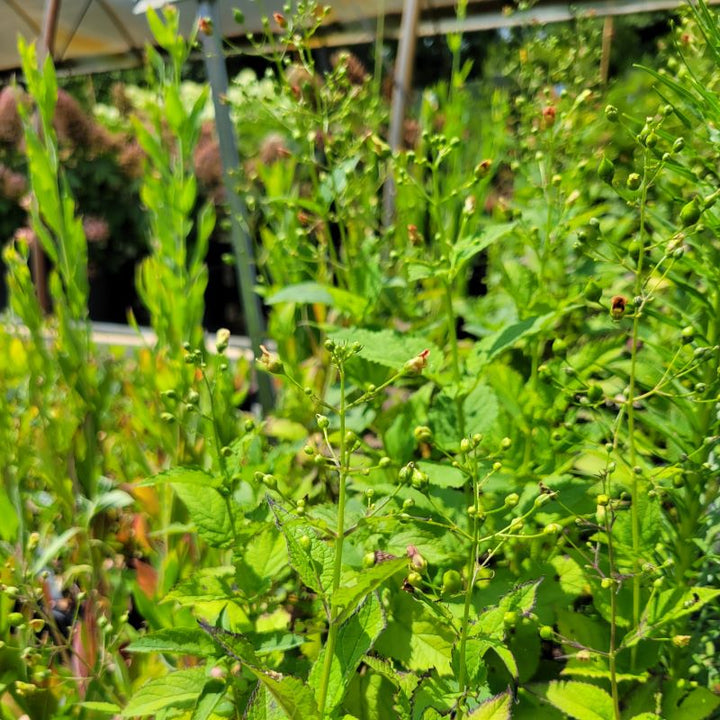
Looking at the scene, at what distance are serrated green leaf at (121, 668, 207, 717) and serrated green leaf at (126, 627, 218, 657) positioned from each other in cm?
3

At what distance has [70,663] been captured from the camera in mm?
870

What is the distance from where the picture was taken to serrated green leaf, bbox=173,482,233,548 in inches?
24.6

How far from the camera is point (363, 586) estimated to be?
1.41 ft

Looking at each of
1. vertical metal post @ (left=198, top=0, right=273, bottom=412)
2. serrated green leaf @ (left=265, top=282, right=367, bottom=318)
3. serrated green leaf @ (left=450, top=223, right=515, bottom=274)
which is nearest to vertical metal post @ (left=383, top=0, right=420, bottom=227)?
vertical metal post @ (left=198, top=0, right=273, bottom=412)

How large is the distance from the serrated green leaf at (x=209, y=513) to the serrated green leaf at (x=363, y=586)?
207 millimetres

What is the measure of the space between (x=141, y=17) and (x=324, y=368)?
46.9 inches

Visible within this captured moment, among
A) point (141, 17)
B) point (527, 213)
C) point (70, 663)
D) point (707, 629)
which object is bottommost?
point (70, 663)

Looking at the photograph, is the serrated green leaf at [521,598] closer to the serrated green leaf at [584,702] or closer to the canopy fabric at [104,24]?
the serrated green leaf at [584,702]

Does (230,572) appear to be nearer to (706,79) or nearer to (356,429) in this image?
(356,429)

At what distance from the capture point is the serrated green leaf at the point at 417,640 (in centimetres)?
56

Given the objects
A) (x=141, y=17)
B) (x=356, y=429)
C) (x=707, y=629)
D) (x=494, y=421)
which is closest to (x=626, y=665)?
(x=707, y=629)

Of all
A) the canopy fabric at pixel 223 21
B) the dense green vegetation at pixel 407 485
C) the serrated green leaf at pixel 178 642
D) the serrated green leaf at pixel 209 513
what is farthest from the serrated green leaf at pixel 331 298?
the canopy fabric at pixel 223 21

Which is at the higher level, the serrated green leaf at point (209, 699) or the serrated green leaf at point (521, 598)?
the serrated green leaf at point (521, 598)

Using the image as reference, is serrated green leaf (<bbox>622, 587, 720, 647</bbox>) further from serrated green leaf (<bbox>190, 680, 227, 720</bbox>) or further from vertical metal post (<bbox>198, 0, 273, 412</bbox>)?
vertical metal post (<bbox>198, 0, 273, 412</bbox>)
